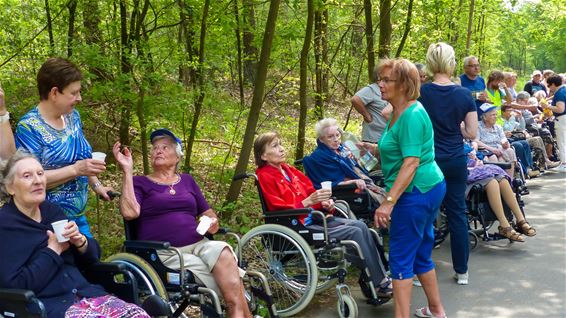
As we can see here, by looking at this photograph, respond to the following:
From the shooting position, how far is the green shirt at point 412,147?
13.0 ft

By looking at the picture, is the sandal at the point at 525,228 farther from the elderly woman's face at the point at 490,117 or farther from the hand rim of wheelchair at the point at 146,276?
the hand rim of wheelchair at the point at 146,276

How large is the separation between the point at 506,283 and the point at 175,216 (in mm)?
3098

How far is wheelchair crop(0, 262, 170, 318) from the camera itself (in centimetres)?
285

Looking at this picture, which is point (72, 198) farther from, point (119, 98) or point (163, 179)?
point (119, 98)

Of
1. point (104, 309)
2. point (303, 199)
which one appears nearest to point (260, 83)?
point (303, 199)

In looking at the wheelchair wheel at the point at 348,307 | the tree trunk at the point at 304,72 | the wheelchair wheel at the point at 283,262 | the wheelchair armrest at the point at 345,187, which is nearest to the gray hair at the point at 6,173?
the wheelchair wheel at the point at 283,262

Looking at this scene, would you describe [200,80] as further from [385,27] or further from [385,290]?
[385,27]

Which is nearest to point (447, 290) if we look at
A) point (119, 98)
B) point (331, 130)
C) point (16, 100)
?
point (331, 130)

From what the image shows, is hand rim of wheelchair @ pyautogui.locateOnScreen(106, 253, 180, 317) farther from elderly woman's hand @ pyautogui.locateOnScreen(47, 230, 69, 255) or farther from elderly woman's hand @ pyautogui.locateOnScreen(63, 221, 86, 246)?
elderly woman's hand @ pyautogui.locateOnScreen(47, 230, 69, 255)

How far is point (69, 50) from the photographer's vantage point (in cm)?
619

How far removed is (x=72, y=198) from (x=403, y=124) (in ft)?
6.91

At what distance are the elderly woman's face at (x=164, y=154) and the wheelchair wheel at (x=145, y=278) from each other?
31.2 inches

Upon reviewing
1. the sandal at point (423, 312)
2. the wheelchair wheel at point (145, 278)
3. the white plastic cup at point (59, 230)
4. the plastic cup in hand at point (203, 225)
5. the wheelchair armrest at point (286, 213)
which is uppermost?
the white plastic cup at point (59, 230)

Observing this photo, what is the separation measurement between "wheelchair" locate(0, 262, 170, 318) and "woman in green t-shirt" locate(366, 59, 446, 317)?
1553mm
